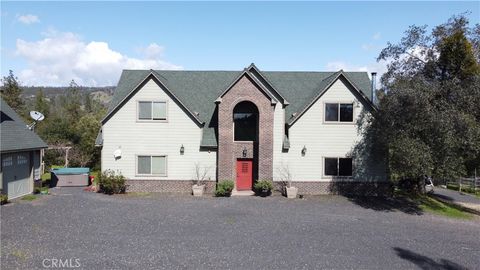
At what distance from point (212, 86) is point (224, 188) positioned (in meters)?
8.40

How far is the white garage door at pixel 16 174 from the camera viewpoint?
2033 centimetres

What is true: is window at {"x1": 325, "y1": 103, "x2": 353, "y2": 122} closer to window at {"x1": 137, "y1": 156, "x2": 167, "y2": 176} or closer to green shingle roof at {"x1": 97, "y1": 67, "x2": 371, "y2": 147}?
green shingle roof at {"x1": 97, "y1": 67, "x2": 371, "y2": 147}

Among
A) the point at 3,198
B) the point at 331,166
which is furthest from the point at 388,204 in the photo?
the point at 3,198

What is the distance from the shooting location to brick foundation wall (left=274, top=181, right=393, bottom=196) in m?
24.0

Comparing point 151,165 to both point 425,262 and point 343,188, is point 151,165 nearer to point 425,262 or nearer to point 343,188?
point 343,188

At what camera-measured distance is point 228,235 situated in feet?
47.2

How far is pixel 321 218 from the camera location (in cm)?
1769

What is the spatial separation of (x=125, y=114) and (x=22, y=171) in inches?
262

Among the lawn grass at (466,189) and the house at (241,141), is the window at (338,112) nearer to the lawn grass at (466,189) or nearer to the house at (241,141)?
the house at (241,141)

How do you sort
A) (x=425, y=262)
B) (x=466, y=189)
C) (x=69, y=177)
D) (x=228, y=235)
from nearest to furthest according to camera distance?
(x=425, y=262), (x=228, y=235), (x=69, y=177), (x=466, y=189)

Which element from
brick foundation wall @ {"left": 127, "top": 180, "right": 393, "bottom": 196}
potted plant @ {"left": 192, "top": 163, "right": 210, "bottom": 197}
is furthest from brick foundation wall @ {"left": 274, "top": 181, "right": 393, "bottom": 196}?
potted plant @ {"left": 192, "top": 163, "right": 210, "bottom": 197}

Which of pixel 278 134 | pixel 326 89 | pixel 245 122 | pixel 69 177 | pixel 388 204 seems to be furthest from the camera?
pixel 69 177

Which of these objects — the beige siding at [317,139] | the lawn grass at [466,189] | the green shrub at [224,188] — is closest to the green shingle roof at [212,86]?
the beige siding at [317,139]

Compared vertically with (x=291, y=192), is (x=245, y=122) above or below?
above
